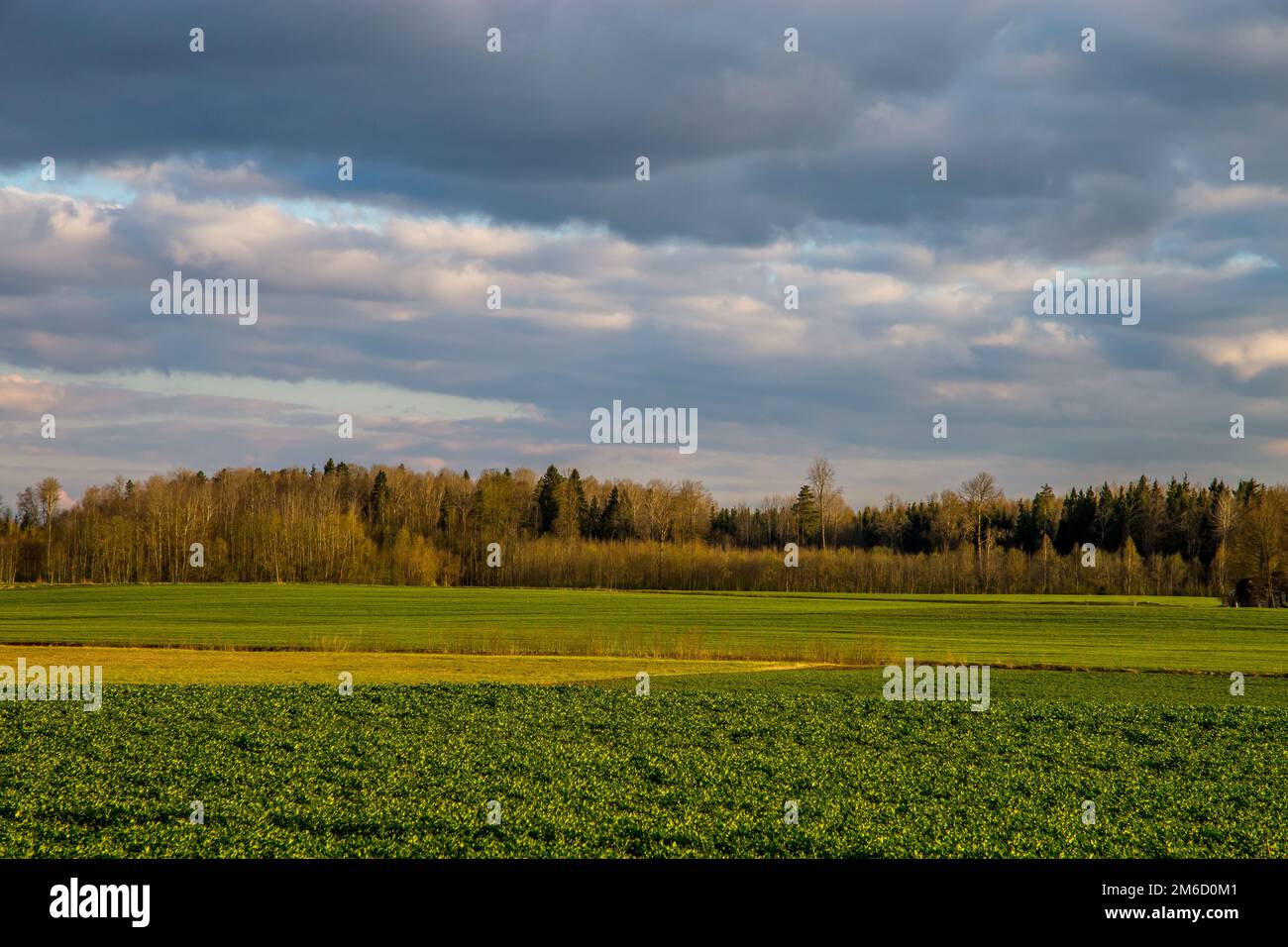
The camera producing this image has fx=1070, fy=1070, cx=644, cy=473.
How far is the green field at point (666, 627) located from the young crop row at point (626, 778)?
19834 mm

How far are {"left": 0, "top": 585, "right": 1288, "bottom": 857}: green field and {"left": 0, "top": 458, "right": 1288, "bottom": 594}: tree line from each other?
78.0 m

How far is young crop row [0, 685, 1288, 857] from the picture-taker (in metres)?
12.2

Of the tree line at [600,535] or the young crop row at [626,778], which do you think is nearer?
the young crop row at [626,778]

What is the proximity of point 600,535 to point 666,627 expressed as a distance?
297 ft

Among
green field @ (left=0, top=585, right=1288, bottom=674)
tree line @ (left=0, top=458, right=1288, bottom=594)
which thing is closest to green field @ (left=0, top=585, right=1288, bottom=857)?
green field @ (left=0, top=585, right=1288, bottom=674)

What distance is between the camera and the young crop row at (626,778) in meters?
12.2

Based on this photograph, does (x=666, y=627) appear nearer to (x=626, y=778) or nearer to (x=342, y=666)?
(x=342, y=666)

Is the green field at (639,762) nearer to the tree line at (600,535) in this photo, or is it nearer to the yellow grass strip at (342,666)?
the yellow grass strip at (342,666)

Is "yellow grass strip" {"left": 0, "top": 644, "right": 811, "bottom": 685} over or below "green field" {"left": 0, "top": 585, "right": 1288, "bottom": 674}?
over

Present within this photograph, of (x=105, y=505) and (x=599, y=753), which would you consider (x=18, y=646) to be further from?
(x=105, y=505)

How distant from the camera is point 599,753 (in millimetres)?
17500

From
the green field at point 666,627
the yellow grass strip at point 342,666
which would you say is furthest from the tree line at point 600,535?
the yellow grass strip at point 342,666

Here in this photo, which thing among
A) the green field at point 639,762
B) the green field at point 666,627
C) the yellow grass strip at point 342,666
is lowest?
the green field at point 666,627

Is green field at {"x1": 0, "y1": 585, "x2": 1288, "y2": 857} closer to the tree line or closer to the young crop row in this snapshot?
the young crop row
